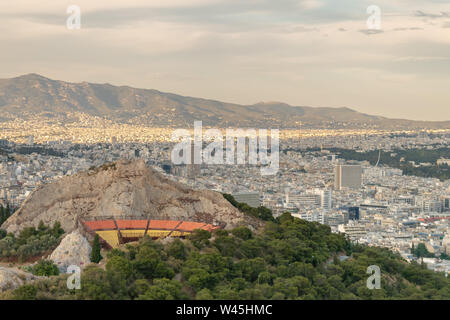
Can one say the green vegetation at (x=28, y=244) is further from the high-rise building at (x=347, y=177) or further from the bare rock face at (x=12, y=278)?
the high-rise building at (x=347, y=177)

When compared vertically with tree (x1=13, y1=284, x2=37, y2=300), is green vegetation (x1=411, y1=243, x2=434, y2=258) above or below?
below

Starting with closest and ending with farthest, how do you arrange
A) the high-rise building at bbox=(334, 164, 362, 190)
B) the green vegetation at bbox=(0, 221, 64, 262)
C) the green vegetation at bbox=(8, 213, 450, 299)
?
the green vegetation at bbox=(8, 213, 450, 299)
the green vegetation at bbox=(0, 221, 64, 262)
the high-rise building at bbox=(334, 164, 362, 190)

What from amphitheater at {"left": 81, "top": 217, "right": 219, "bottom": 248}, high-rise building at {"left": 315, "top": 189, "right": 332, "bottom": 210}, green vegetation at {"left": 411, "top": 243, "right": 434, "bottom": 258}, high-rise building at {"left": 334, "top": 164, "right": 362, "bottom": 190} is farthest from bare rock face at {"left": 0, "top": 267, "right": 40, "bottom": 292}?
high-rise building at {"left": 334, "top": 164, "right": 362, "bottom": 190}

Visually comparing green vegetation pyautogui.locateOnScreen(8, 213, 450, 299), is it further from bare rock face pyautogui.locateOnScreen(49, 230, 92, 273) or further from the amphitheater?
the amphitheater

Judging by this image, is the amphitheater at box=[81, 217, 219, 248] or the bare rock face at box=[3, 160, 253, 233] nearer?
the amphitheater at box=[81, 217, 219, 248]

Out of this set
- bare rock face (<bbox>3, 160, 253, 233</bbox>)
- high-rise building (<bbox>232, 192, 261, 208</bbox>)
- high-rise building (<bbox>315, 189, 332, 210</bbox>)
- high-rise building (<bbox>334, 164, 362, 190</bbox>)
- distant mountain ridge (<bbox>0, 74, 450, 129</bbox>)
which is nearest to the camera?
bare rock face (<bbox>3, 160, 253, 233</bbox>)
